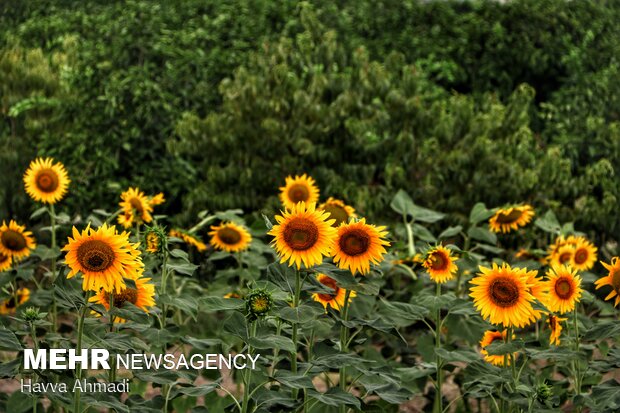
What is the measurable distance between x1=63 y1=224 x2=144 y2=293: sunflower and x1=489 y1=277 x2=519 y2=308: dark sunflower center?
1.16 metres

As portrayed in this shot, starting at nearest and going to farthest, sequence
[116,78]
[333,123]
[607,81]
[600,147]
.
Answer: [333,123] → [116,78] → [600,147] → [607,81]

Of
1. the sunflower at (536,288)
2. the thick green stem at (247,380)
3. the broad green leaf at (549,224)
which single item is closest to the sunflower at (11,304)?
the thick green stem at (247,380)

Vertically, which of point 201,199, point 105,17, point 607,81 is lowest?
point 201,199

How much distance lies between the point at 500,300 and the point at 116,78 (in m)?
4.83

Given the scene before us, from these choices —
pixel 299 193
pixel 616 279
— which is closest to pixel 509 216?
pixel 299 193

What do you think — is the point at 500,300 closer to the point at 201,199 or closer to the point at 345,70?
the point at 201,199

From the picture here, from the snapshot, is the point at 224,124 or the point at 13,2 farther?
the point at 13,2

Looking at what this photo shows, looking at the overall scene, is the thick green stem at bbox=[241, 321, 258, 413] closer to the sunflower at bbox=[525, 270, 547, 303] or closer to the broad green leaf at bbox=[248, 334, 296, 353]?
the broad green leaf at bbox=[248, 334, 296, 353]

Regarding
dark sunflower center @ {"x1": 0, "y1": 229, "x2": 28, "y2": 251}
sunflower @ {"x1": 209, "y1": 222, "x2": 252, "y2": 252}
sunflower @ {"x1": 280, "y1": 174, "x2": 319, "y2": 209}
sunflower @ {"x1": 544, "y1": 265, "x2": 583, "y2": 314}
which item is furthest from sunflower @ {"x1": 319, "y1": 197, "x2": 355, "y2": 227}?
dark sunflower center @ {"x1": 0, "y1": 229, "x2": 28, "y2": 251}

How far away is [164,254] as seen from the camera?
11.3ft

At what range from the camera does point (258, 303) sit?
A: 9.83 feet

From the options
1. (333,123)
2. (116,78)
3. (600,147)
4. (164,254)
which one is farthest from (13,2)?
(164,254)

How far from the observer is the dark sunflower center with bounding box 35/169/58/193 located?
444 centimetres

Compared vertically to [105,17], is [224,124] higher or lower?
lower
